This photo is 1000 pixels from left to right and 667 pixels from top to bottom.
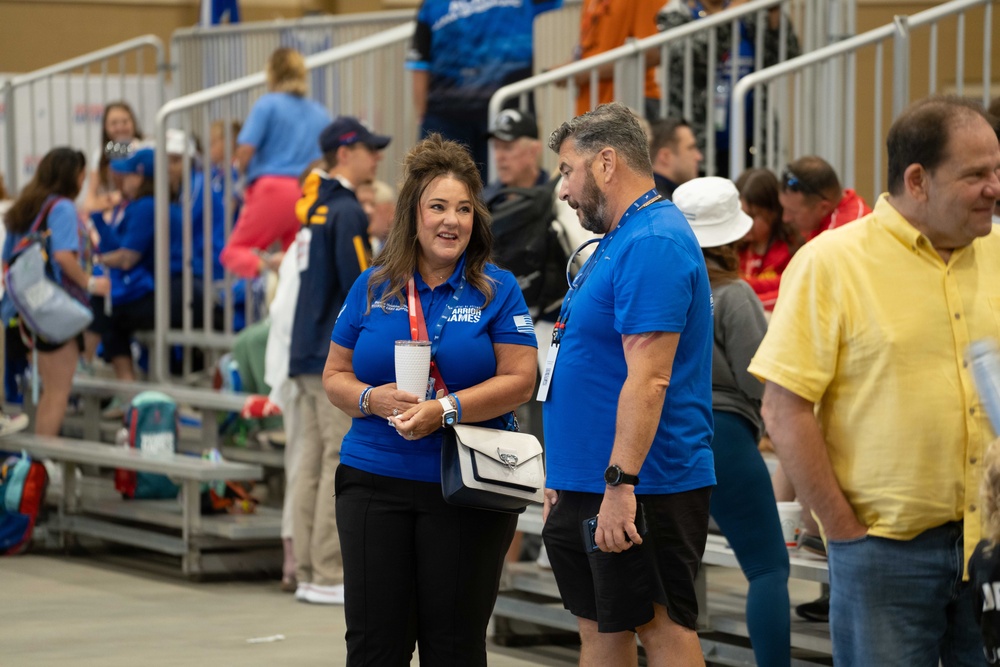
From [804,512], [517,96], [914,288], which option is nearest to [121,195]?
[517,96]

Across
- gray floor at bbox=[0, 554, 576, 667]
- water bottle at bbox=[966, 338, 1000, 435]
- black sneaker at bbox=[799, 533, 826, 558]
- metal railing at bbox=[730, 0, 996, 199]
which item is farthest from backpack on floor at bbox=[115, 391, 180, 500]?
water bottle at bbox=[966, 338, 1000, 435]

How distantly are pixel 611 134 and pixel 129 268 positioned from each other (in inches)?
245

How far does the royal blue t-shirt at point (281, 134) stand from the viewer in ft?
28.9

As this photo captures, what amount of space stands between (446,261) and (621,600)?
1.07 meters

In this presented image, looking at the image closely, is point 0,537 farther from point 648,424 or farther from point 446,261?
point 648,424

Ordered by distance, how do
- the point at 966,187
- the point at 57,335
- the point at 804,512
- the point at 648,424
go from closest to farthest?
the point at 966,187 < the point at 648,424 < the point at 804,512 < the point at 57,335

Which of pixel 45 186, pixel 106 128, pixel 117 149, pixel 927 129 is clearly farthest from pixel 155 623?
pixel 106 128

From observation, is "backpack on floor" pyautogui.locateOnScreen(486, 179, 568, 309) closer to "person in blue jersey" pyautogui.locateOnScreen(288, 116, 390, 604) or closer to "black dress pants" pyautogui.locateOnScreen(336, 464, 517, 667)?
"person in blue jersey" pyautogui.locateOnScreen(288, 116, 390, 604)

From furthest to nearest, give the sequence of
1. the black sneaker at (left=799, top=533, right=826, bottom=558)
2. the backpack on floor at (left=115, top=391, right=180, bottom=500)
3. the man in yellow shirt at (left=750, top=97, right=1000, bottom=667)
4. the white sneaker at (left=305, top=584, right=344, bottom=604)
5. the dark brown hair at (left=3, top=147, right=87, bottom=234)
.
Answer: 1. the dark brown hair at (left=3, top=147, right=87, bottom=234)
2. the backpack on floor at (left=115, top=391, right=180, bottom=500)
3. the white sneaker at (left=305, top=584, right=344, bottom=604)
4. the black sneaker at (left=799, top=533, right=826, bottom=558)
5. the man in yellow shirt at (left=750, top=97, right=1000, bottom=667)

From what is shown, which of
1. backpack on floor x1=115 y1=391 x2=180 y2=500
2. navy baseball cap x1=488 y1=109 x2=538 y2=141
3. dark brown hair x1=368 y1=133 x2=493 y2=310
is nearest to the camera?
dark brown hair x1=368 y1=133 x2=493 y2=310

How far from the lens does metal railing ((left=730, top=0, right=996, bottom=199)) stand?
6.80m

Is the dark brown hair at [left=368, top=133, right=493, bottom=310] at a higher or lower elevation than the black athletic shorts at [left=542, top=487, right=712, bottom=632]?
higher

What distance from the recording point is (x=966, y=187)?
3152 millimetres

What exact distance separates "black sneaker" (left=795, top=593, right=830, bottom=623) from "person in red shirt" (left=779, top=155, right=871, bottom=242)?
56.6 inches
